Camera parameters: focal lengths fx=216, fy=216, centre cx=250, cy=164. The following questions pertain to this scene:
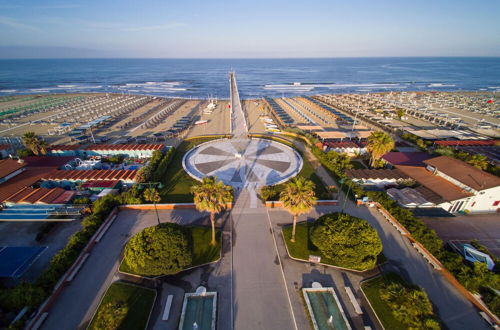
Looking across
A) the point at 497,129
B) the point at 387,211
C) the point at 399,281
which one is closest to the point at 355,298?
the point at 399,281

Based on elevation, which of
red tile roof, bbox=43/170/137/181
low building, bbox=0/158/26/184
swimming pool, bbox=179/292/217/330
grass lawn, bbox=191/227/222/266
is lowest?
swimming pool, bbox=179/292/217/330

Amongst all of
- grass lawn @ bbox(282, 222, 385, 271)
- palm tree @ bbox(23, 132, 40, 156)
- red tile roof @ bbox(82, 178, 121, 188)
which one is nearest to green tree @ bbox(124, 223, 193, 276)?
grass lawn @ bbox(282, 222, 385, 271)

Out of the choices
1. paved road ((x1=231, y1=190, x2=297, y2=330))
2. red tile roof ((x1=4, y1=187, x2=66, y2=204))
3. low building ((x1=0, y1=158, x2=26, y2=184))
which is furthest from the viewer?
low building ((x1=0, y1=158, x2=26, y2=184))

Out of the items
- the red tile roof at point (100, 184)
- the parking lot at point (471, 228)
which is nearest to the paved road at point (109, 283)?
the red tile roof at point (100, 184)

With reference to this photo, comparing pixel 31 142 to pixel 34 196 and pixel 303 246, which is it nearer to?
pixel 34 196

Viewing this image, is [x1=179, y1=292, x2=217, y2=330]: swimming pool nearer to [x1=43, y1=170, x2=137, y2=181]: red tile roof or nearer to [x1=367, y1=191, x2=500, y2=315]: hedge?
[x1=367, y1=191, x2=500, y2=315]: hedge

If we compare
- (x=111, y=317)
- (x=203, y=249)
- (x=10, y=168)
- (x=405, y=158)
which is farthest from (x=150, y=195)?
(x=405, y=158)

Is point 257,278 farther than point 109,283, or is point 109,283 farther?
point 257,278
